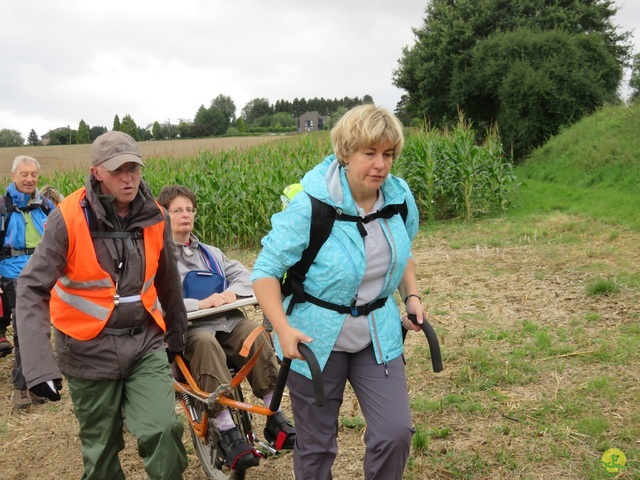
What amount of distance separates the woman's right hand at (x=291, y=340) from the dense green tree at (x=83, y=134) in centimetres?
5928

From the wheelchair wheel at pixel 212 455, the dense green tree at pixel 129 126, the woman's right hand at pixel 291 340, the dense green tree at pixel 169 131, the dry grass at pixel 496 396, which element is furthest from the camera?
the dense green tree at pixel 169 131

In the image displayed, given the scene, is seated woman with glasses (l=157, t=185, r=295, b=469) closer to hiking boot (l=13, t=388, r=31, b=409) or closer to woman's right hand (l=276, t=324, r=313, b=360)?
woman's right hand (l=276, t=324, r=313, b=360)

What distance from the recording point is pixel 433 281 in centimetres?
837

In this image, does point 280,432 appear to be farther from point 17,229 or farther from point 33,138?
point 33,138

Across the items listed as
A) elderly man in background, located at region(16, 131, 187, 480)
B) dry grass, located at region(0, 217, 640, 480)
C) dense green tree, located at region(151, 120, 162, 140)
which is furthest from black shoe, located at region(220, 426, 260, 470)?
dense green tree, located at region(151, 120, 162, 140)

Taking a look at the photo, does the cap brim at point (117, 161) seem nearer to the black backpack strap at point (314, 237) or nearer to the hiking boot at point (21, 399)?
the black backpack strap at point (314, 237)

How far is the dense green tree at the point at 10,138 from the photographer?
47438mm

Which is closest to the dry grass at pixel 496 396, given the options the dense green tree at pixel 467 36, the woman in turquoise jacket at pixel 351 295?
the woman in turquoise jacket at pixel 351 295

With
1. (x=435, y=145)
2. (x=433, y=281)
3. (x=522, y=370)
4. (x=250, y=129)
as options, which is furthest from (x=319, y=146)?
(x=250, y=129)

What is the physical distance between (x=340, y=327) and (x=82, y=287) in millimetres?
1299

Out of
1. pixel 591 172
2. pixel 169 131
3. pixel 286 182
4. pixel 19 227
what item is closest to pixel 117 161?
pixel 19 227

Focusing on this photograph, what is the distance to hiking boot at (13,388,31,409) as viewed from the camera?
5.73 metres

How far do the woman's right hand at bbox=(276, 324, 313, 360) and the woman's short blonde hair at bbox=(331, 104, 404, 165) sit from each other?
0.75 meters

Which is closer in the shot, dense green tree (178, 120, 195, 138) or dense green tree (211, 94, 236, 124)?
dense green tree (178, 120, 195, 138)
